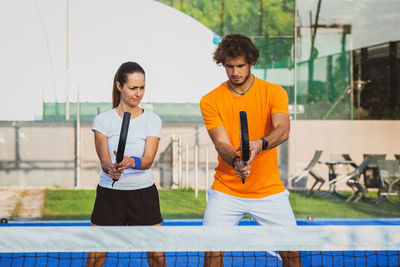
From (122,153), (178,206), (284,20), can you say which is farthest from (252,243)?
(284,20)

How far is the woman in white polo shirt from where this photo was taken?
12.2ft

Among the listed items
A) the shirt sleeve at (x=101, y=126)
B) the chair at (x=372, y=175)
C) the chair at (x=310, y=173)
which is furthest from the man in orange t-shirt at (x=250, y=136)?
the chair at (x=372, y=175)

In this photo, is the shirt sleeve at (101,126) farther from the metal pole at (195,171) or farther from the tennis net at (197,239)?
the metal pole at (195,171)

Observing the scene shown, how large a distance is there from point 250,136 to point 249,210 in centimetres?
A: 47

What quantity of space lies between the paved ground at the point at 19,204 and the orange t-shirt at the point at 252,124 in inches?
210

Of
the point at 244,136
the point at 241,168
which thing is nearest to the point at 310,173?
the point at 241,168

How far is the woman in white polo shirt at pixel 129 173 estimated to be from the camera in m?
3.73

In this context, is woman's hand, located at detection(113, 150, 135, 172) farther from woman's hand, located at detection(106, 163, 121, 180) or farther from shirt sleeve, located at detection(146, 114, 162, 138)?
shirt sleeve, located at detection(146, 114, 162, 138)

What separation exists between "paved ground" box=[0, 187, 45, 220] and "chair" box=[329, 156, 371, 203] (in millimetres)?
4371

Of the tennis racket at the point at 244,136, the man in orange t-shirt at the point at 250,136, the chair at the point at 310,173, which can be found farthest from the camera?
the chair at the point at 310,173

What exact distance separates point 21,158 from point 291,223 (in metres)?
5.70

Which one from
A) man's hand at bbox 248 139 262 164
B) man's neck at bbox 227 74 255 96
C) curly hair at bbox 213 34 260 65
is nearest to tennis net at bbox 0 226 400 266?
man's hand at bbox 248 139 262 164

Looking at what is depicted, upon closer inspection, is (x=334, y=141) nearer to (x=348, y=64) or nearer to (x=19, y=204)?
(x=348, y=64)

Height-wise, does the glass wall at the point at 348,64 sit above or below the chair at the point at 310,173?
above
